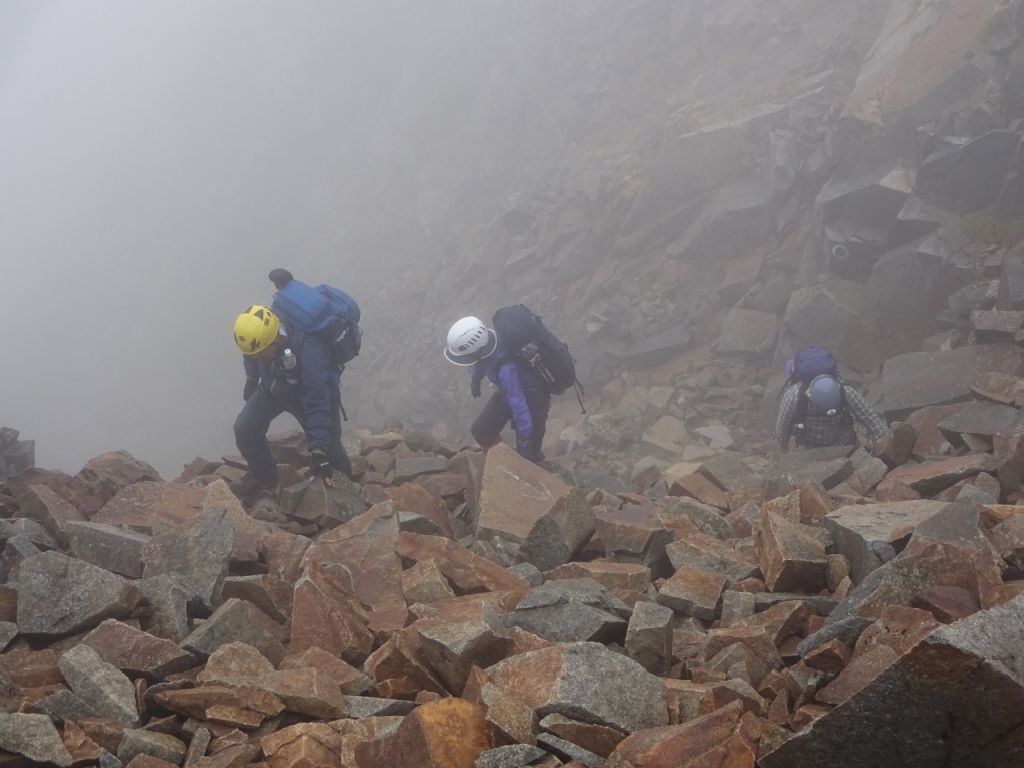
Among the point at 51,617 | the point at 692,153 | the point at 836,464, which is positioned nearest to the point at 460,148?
the point at 692,153

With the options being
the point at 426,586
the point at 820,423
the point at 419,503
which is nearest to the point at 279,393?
the point at 419,503

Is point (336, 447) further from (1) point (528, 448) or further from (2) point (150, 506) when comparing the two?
(1) point (528, 448)

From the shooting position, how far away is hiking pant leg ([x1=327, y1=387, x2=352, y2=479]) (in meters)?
9.11

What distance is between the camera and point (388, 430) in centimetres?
1422

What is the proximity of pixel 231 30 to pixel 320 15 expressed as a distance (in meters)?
19.7

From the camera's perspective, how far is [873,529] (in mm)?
5293

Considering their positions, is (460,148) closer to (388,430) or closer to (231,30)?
(388,430)

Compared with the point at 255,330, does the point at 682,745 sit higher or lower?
lower

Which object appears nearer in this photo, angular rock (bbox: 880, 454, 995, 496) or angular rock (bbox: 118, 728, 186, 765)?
angular rock (bbox: 118, 728, 186, 765)

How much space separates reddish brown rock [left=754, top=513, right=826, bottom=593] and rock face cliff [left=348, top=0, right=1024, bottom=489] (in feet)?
22.8

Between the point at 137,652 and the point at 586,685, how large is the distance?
264cm

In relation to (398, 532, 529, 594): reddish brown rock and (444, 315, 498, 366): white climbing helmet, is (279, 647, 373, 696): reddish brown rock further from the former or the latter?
(444, 315, 498, 366): white climbing helmet

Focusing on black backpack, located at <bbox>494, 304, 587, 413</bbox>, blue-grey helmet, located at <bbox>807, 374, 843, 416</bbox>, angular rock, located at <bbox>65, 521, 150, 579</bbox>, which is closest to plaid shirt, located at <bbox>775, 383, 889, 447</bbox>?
blue-grey helmet, located at <bbox>807, 374, 843, 416</bbox>

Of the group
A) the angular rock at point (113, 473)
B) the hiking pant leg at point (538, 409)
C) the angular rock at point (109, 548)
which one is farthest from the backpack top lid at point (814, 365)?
the angular rock at point (113, 473)
